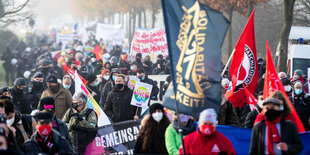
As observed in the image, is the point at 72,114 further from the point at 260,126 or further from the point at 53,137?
the point at 260,126

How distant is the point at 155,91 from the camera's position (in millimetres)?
13391

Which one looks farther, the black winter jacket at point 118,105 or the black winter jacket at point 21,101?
the black winter jacket at point 21,101

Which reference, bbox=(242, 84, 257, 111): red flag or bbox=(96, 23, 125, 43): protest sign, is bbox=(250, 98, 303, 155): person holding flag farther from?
bbox=(96, 23, 125, 43): protest sign

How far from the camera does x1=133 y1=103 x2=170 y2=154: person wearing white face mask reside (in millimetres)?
6402

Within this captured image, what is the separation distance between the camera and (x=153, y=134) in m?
6.44

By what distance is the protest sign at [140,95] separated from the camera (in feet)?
32.8

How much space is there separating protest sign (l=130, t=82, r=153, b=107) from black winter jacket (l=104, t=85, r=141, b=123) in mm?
136

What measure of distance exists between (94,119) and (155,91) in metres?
5.25

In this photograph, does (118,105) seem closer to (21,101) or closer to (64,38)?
(21,101)

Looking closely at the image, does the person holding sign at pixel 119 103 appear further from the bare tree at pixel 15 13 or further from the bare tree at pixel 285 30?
the bare tree at pixel 15 13

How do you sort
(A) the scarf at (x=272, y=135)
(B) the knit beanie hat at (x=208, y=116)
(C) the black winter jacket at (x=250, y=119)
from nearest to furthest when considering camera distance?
(B) the knit beanie hat at (x=208, y=116)
(A) the scarf at (x=272, y=135)
(C) the black winter jacket at (x=250, y=119)

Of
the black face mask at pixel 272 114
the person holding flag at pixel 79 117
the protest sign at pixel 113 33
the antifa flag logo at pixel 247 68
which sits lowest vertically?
the person holding flag at pixel 79 117

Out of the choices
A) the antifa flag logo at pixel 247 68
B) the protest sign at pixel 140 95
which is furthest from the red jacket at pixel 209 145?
the protest sign at pixel 140 95

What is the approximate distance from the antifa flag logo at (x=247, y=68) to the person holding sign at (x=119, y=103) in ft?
6.62
